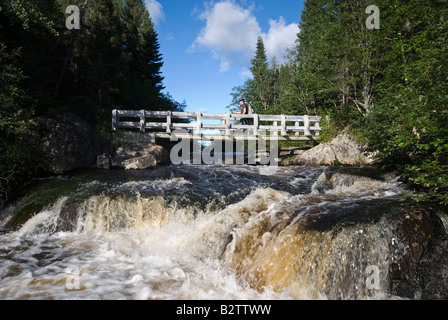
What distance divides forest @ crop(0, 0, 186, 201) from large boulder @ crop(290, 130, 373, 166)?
431 inches

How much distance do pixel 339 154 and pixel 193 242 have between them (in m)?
10.5

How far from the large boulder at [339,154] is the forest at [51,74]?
10953 mm

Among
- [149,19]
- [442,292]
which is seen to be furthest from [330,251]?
[149,19]

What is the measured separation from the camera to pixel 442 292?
312cm

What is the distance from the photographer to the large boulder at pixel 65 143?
953 centimetres

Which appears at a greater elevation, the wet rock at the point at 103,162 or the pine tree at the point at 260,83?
→ the pine tree at the point at 260,83

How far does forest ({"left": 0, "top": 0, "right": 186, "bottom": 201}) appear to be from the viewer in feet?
26.7

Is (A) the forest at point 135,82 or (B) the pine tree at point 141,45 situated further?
(B) the pine tree at point 141,45
